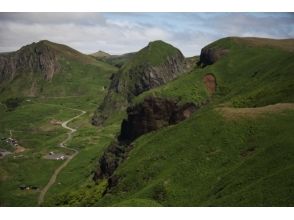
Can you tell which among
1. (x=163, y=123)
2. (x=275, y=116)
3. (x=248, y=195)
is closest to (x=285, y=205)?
(x=248, y=195)

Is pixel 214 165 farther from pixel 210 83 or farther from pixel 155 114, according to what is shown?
pixel 210 83

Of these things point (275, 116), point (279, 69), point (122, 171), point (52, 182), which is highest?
point (279, 69)

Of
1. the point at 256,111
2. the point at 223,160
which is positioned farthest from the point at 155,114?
the point at 223,160

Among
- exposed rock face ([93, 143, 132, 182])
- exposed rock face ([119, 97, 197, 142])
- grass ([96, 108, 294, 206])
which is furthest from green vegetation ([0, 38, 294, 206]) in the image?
exposed rock face ([93, 143, 132, 182])

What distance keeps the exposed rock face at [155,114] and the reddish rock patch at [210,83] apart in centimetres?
1231

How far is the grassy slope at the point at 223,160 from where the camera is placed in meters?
53.4

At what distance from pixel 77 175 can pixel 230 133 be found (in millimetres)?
59868

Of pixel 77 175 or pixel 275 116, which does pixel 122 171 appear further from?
pixel 77 175

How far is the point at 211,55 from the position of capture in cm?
13938

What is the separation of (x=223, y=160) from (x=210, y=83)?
56.4 m

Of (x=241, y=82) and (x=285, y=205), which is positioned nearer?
(x=285, y=205)

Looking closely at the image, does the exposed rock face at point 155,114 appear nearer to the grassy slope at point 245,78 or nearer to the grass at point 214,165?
the grassy slope at point 245,78

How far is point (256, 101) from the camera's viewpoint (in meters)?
89.8
